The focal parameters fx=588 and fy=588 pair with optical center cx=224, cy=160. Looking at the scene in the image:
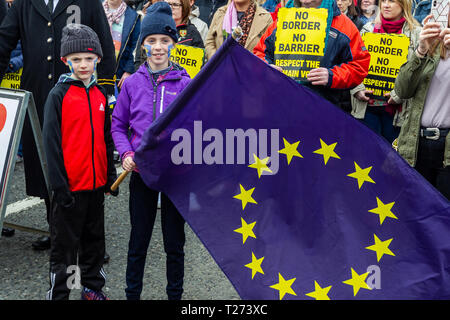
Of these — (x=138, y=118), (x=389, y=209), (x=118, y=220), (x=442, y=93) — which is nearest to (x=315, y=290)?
(x=389, y=209)

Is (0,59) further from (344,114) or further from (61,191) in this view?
(344,114)

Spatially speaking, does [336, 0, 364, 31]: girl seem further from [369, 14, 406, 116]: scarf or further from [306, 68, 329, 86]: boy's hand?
[306, 68, 329, 86]: boy's hand

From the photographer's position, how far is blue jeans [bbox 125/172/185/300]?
359cm

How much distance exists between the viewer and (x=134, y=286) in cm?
364

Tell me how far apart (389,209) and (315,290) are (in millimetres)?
601

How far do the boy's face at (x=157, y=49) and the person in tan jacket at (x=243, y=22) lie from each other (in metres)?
2.21

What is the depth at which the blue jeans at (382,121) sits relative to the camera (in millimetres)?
5582

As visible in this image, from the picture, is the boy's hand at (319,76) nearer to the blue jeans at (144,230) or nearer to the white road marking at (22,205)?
the blue jeans at (144,230)

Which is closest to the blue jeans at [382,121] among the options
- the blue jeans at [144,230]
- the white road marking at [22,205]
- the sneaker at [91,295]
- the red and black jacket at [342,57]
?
the red and black jacket at [342,57]

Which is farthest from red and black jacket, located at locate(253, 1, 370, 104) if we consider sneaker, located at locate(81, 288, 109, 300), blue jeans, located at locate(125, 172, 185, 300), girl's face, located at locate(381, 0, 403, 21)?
sneaker, located at locate(81, 288, 109, 300)

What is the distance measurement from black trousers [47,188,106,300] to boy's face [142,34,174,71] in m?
0.88

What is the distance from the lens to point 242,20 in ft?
19.6

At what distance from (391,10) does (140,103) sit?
3.00 meters

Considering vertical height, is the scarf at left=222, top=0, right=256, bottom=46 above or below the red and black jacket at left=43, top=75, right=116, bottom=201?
above
